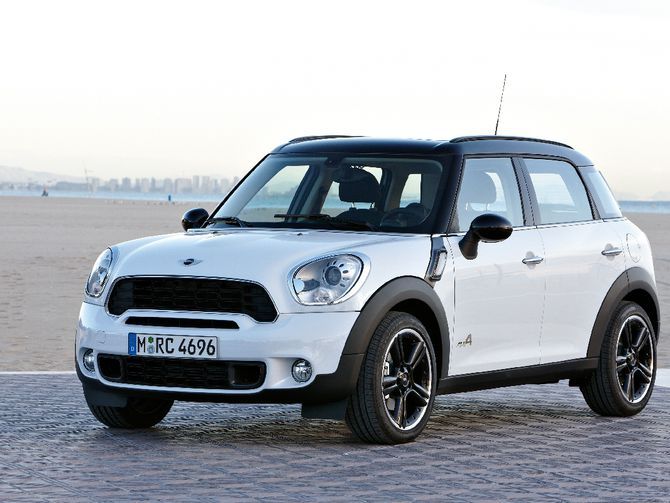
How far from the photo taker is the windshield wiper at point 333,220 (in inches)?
382

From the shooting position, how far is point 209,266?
8.87 meters

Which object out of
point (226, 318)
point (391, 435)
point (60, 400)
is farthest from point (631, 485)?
point (60, 400)

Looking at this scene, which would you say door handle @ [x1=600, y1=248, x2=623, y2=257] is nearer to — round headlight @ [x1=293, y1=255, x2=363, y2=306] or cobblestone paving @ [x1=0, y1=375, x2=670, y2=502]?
cobblestone paving @ [x1=0, y1=375, x2=670, y2=502]

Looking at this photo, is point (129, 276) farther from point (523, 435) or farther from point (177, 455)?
point (523, 435)

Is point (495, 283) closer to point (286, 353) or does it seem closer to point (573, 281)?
point (573, 281)

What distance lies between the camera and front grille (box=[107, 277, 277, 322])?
873 cm

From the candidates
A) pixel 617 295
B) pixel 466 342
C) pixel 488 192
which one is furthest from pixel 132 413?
pixel 617 295

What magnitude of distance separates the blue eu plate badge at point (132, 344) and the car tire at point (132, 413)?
25.9 inches

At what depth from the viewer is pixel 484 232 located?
9.59 metres

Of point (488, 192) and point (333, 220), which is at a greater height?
point (488, 192)

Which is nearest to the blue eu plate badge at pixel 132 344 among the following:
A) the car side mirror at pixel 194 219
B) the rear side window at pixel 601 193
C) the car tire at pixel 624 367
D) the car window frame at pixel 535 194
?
the car side mirror at pixel 194 219

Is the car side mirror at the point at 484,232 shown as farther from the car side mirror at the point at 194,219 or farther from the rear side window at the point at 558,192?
the car side mirror at the point at 194,219

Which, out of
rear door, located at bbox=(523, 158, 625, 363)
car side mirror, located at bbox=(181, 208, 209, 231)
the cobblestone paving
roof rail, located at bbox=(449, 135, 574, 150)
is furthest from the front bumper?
rear door, located at bbox=(523, 158, 625, 363)

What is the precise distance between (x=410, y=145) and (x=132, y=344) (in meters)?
2.30
